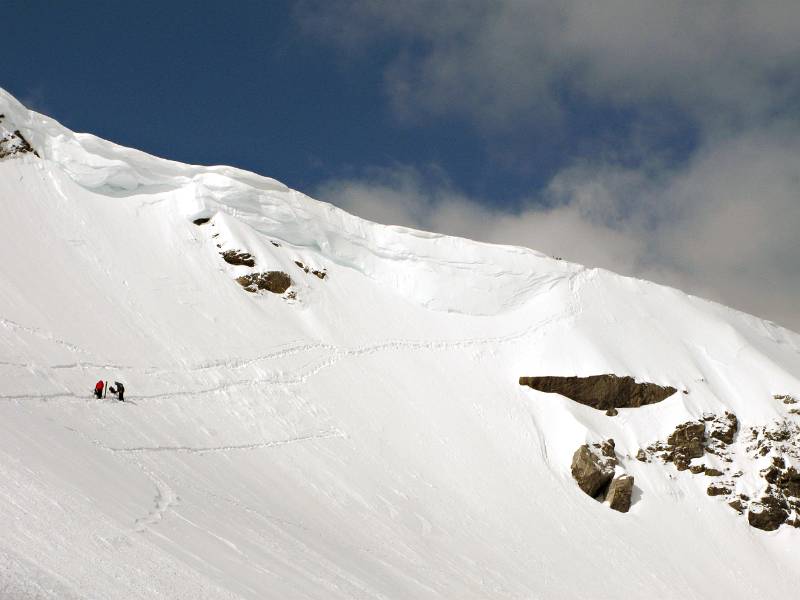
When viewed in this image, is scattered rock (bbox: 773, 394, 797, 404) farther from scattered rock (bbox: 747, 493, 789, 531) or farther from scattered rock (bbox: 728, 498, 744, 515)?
scattered rock (bbox: 728, 498, 744, 515)

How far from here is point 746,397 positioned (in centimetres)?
3566

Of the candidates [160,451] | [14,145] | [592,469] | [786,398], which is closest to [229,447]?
[160,451]

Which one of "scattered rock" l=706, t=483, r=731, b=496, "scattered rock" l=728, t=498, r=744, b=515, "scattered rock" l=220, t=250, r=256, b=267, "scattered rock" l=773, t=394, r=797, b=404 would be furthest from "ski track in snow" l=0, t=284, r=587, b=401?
"scattered rock" l=728, t=498, r=744, b=515

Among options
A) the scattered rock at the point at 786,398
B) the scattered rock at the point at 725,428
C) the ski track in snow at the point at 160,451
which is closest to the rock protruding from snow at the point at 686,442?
the scattered rock at the point at 725,428

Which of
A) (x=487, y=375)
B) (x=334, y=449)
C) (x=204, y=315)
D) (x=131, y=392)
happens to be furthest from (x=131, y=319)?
(x=487, y=375)

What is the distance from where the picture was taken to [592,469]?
1145 inches

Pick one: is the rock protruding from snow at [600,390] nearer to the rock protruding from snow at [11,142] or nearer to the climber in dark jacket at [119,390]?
the climber in dark jacket at [119,390]

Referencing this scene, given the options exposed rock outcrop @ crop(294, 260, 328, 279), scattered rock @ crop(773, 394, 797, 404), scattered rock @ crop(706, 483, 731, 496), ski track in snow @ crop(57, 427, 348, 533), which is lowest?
ski track in snow @ crop(57, 427, 348, 533)

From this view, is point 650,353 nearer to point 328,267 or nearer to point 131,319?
point 328,267

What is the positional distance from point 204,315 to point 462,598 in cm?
1765

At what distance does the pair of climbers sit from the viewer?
2033 cm

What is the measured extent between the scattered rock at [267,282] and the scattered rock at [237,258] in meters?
0.83

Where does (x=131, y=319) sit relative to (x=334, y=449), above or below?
above

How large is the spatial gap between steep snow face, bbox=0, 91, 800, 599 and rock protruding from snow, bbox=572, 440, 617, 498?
52cm
